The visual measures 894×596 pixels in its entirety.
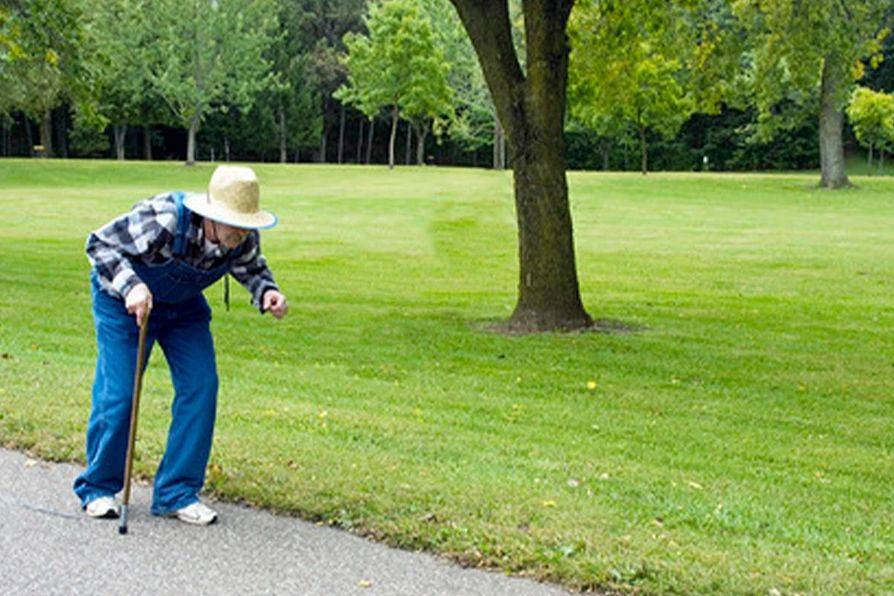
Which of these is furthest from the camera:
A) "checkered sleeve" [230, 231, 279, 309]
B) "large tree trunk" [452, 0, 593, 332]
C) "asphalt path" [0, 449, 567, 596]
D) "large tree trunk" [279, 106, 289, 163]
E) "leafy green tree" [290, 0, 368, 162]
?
"leafy green tree" [290, 0, 368, 162]

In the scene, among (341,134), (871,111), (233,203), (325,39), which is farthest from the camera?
(341,134)

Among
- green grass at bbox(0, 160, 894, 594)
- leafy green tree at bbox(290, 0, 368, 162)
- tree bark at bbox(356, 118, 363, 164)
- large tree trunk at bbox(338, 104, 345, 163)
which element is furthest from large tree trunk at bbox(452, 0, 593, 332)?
tree bark at bbox(356, 118, 363, 164)

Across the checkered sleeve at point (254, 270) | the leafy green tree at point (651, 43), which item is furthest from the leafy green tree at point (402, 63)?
the checkered sleeve at point (254, 270)

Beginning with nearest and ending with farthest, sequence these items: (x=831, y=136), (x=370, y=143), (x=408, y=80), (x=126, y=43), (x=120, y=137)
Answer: (x=831, y=136), (x=126, y=43), (x=408, y=80), (x=120, y=137), (x=370, y=143)

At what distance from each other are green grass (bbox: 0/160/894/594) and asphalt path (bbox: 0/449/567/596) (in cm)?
18

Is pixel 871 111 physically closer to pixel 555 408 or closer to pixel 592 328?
pixel 592 328

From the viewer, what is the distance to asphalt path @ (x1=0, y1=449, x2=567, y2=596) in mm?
4723

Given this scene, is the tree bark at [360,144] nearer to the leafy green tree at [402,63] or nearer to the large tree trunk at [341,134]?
the large tree trunk at [341,134]

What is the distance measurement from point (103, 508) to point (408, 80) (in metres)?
56.9

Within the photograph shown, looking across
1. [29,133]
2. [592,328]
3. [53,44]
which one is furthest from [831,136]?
[29,133]

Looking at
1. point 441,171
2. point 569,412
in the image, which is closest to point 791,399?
point 569,412

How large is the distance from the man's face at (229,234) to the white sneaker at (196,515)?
1351mm

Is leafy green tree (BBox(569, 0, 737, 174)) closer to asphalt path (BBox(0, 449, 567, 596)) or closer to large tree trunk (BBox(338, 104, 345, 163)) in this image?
asphalt path (BBox(0, 449, 567, 596))

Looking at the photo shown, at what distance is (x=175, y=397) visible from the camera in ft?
18.0
